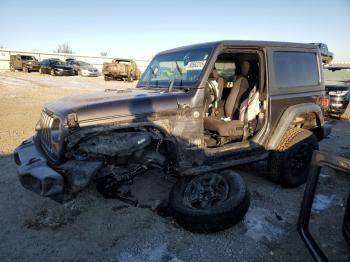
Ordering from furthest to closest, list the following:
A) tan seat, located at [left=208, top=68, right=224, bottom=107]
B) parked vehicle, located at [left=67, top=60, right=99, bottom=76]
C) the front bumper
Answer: parked vehicle, located at [left=67, top=60, right=99, bottom=76], tan seat, located at [left=208, top=68, right=224, bottom=107], the front bumper

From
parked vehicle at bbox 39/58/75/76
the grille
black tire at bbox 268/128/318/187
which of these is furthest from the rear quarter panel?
parked vehicle at bbox 39/58/75/76

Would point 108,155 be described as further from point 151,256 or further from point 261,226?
point 261,226

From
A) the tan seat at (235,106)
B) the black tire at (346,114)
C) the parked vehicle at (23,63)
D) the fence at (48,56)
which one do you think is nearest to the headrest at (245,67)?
the tan seat at (235,106)

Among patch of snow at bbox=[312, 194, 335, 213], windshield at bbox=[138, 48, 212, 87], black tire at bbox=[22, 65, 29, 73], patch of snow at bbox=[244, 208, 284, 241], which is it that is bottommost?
patch of snow at bbox=[244, 208, 284, 241]

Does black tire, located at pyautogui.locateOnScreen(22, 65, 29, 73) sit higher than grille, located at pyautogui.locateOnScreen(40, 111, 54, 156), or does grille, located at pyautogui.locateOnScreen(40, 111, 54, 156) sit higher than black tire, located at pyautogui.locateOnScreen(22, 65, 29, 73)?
black tire, located at pyautogui.locateOnScreen(22, 65, 29, 73)

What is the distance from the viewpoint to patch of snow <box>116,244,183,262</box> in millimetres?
2891

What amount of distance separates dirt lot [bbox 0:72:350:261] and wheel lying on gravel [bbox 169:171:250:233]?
0.54 feet

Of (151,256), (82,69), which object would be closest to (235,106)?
(151,256)

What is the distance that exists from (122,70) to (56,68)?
7251mm

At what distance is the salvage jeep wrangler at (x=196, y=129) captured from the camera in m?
3.12

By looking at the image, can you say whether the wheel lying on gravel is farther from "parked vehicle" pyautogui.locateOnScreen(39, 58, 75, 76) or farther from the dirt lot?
"parked vehicle" pyautogui.locateOnScreen(39, 58, 75, 76)

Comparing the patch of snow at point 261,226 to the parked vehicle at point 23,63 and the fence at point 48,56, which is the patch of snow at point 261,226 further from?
the fence at point 48,56

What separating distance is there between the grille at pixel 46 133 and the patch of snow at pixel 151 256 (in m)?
1.36

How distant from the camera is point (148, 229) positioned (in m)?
3.40
